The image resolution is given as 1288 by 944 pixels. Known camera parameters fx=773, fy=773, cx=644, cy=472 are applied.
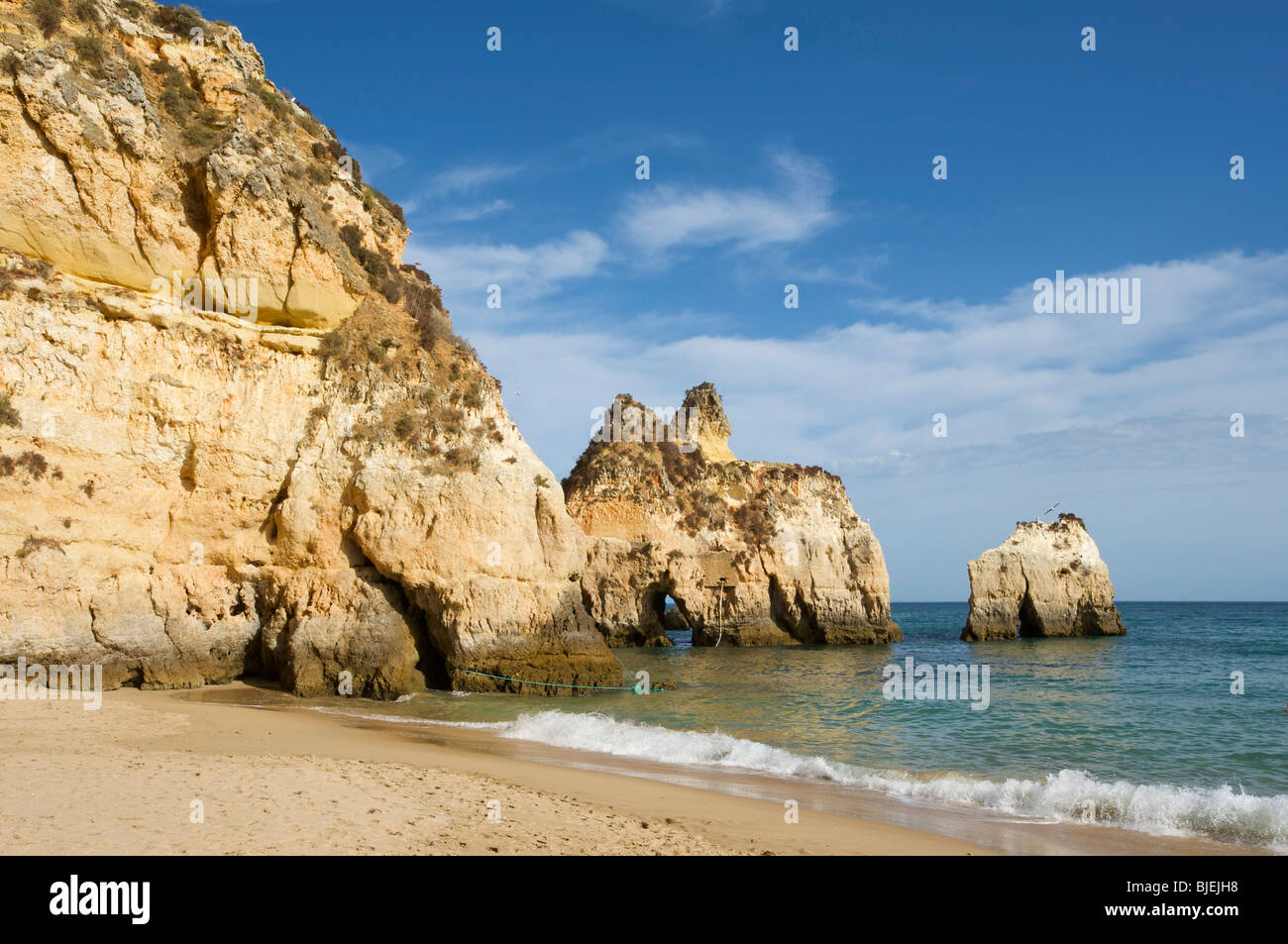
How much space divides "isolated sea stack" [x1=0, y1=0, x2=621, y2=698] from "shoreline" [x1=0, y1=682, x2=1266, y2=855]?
4526 mm

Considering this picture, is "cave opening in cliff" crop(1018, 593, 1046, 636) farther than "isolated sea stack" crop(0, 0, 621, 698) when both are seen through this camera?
Yes

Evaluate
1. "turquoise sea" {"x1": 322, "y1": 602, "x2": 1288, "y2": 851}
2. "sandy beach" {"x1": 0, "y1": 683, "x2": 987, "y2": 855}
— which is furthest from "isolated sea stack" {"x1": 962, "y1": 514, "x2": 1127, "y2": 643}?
"sandy beach" {"x1": 0, "y1": 683, "x2": 987, "y2": 855}

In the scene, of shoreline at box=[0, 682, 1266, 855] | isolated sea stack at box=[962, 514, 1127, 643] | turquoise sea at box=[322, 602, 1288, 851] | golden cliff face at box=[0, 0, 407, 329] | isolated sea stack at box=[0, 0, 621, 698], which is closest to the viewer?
shoreline at box=[0, 682, 1266, 855]

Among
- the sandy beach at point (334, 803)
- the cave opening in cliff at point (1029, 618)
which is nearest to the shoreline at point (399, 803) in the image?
the sandy beach at point (334, 803)

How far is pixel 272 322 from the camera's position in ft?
64.7

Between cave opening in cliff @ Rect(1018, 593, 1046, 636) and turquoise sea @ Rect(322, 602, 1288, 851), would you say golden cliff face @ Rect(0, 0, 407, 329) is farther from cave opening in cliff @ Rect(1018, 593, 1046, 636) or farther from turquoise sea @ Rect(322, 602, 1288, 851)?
cave opening in cliff @ Rect(1018, 593, 1046, 636)

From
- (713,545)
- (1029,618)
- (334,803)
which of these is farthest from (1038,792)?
(1029,618)

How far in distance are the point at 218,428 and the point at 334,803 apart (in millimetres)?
12894

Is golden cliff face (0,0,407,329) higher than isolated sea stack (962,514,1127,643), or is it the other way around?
golden cliff face (0,0,407,329)

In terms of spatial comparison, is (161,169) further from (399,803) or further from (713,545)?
(713,545)

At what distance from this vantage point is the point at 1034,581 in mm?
45500

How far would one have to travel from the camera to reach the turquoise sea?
1008 centimetres

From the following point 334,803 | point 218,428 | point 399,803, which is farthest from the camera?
point 218,428

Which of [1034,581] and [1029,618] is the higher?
[1034,581]
